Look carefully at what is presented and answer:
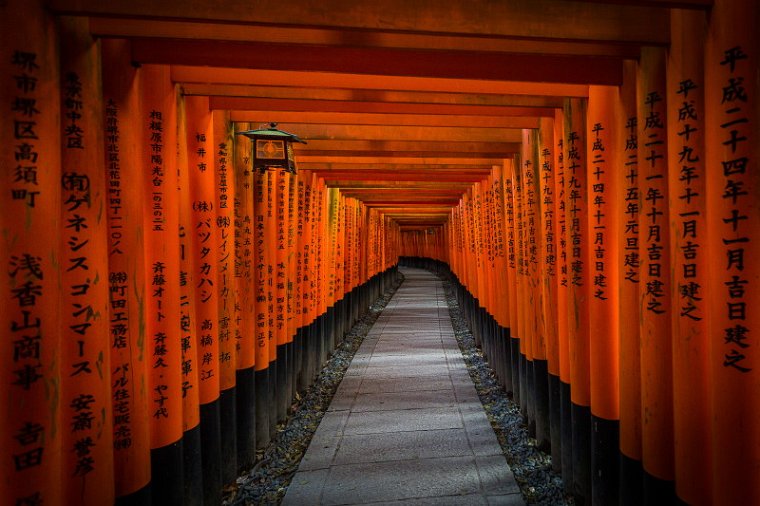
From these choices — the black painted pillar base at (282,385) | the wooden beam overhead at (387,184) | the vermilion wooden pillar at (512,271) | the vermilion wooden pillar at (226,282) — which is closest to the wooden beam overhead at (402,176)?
the wooden beam overhead at (387,184)

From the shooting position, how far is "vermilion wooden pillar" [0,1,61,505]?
2109 mm

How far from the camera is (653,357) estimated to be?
115 inches

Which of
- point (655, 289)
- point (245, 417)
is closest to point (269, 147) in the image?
point (245, 417)

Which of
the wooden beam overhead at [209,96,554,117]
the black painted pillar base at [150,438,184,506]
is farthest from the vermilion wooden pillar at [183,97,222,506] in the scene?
the black painted pillar base at [150,438,184,506]

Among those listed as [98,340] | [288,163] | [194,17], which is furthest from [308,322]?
[194,17]

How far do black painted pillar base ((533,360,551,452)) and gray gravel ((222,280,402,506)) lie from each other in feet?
9.45

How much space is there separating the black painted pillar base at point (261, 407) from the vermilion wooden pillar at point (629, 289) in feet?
13.3

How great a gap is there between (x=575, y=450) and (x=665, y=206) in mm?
2439

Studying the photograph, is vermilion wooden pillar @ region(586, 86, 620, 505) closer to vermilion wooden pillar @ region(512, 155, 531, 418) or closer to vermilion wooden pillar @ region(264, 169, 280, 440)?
vermilion wooden pillar @ region(512, 155, 531, 418)

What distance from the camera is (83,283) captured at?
2.58 meters

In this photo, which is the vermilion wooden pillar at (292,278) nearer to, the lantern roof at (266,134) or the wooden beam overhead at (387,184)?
the lantern roof at (266,134)

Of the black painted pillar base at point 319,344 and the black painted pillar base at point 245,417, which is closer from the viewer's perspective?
the black painted pillar base at point 245,417

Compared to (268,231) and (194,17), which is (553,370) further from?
(194,17)

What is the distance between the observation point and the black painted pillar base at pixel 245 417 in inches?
209
